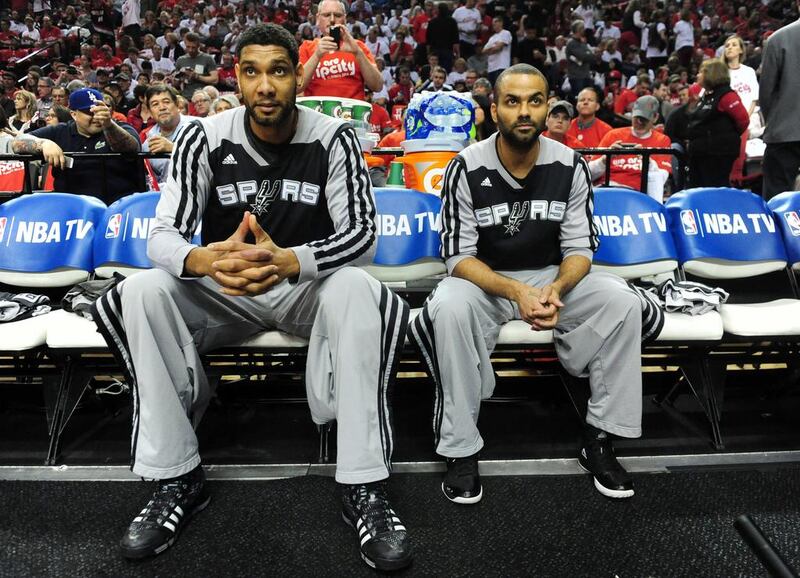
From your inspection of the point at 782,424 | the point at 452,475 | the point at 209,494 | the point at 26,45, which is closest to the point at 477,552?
the point at 452,475

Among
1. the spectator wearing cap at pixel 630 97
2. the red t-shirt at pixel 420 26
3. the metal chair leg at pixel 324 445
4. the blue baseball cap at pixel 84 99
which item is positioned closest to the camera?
the metal chair leg at pixel 324 445

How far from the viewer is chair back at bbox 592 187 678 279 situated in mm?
2512

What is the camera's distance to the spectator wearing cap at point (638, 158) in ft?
13.5

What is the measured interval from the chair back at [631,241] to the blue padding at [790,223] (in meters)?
0.49

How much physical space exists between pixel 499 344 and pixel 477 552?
26.8 inches

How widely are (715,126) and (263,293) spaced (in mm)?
4031

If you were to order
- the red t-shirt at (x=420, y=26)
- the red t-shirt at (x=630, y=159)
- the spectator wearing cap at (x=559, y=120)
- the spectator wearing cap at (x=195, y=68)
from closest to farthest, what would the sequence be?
the red t-shirt at (x=630, y=159) → the spectator wearing cap at (x=559, y=120) → the spectator wearing cap at (x=195, y=68) → the red t-shirt at (x=420, y=26)

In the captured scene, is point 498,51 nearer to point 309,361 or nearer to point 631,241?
point 631,241

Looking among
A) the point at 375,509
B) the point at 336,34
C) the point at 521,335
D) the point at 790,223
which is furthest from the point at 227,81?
the point at 375,509

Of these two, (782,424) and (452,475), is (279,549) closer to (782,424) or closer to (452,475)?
(452,475)

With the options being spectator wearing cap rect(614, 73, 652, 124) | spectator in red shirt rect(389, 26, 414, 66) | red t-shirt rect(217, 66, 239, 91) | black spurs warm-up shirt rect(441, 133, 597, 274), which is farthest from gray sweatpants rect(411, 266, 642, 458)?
spectator in red shirt rect(389, 26, 414, 66)

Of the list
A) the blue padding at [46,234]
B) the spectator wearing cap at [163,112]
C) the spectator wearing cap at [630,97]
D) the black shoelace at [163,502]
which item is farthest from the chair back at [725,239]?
the spectator wearing cap at [630,97]

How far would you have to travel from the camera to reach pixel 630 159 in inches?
172

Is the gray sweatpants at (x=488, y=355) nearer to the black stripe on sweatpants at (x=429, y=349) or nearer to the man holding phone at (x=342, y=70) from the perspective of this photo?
the black stripe on sweatpants at (x=429, y=349)
